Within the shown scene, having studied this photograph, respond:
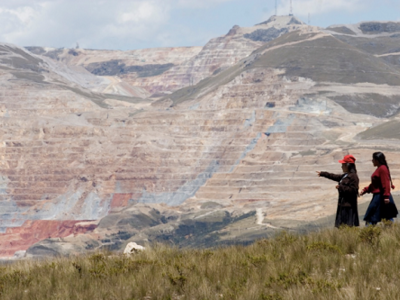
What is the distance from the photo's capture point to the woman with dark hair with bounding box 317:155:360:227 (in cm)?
1383

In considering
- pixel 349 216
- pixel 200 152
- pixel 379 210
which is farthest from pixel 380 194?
pixel 200 152

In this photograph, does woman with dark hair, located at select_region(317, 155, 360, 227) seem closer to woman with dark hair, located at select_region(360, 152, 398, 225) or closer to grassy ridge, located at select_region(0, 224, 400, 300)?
woman with dark hair, located at select_region(360, 152, 398, 225)

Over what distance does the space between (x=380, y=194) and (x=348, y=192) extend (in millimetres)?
611

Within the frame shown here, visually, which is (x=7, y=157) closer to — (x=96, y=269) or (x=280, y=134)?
(x=280, y=134)

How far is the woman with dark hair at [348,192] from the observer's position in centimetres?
1383

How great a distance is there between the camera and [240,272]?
36.2 ft

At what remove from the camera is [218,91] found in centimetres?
16775

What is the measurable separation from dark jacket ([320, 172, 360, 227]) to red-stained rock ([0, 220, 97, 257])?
359 feet

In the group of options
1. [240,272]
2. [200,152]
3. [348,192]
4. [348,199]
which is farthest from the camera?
[200,152]

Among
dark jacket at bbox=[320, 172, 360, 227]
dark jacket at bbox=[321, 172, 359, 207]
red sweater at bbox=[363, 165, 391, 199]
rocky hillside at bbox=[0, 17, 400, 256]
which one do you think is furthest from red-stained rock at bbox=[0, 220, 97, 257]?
red sweater at bbox=[363, 165, 391, 199]

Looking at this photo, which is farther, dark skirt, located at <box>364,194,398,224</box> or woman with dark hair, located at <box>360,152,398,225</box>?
dark skirt, located at <box>364,194,398,224</box>

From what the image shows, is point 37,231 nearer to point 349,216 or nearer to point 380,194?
point 349,216

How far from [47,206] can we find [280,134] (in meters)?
44.4

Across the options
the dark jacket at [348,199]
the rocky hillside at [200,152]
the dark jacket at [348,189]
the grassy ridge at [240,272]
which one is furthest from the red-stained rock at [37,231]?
the grassy ridge at [240,272]
